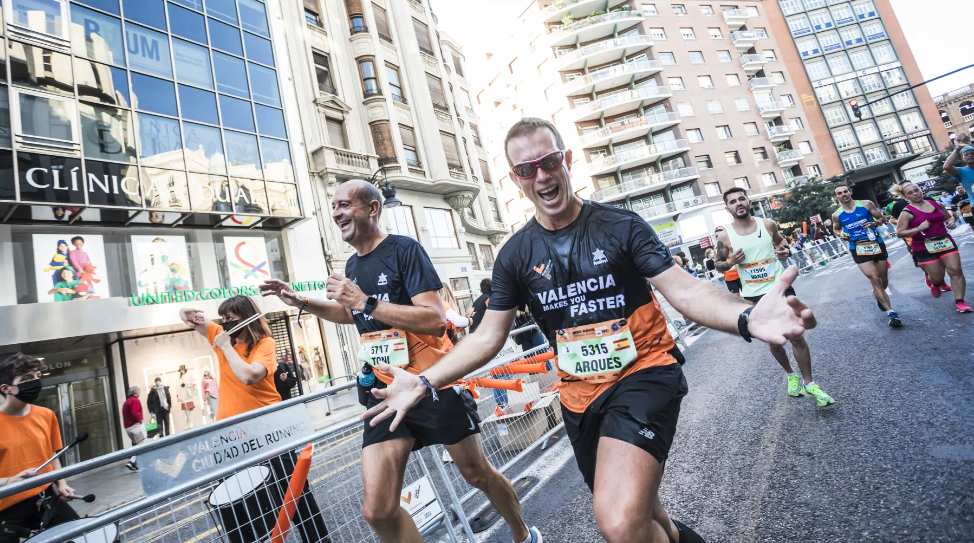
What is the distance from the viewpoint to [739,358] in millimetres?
6598

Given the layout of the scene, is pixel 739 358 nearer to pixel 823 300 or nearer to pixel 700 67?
pixel 823 300

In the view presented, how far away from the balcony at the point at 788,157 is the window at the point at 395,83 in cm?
3669

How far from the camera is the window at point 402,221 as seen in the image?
20.4 m

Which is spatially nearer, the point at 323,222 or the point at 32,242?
the point at 32,242

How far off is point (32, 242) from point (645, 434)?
625 inches

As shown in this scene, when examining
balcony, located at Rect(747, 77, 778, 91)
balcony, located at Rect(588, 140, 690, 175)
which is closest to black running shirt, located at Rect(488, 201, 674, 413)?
balcony, located at Rect(588, 140, 690, 175)

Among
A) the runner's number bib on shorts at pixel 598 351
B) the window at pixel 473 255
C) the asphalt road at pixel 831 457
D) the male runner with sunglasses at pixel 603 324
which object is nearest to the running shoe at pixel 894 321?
the asphalt road at pixel 831 457

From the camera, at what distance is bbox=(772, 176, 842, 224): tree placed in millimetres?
36219

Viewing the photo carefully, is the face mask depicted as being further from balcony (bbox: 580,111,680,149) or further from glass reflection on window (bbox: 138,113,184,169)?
balcony (bbox: 580,111,680,149)

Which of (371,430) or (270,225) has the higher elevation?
(270,225)

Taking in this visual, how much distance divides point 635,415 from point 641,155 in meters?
41.5

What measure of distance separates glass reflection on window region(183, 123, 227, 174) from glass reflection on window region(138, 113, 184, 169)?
0.84ft

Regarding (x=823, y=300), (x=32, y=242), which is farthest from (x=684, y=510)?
(x=32, y=242)

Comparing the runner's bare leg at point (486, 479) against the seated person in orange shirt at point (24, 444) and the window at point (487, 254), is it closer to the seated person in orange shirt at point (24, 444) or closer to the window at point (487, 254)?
the seated person in orange shirt at point (24, 444)
